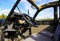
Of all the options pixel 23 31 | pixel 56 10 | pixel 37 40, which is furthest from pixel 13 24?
pixel 56 10

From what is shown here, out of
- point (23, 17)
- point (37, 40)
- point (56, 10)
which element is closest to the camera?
point (37, 40)

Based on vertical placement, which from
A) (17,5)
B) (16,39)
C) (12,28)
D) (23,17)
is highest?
(17,5)

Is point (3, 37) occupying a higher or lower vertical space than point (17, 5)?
lower

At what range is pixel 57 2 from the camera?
3.72 meters

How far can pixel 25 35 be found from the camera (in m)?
4.26

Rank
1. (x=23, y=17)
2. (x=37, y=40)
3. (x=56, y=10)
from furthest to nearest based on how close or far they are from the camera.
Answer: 1. (x=56, y=10)
2. (x=23, y=17)
3. (x=37, y=40)

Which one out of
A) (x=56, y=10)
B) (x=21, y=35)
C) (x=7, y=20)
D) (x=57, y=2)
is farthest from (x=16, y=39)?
(x=56, y=10)

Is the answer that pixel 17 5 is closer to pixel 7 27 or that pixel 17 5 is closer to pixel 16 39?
pixel 7 27

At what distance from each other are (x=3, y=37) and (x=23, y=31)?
0.59 m

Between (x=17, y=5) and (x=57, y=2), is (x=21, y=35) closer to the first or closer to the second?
(x=17, y=5)

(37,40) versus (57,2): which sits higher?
(57,2)

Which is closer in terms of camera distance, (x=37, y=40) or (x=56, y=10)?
(x=37, y=40)

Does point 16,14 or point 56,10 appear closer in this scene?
point 16,14

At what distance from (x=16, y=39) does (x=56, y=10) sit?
193 cm
